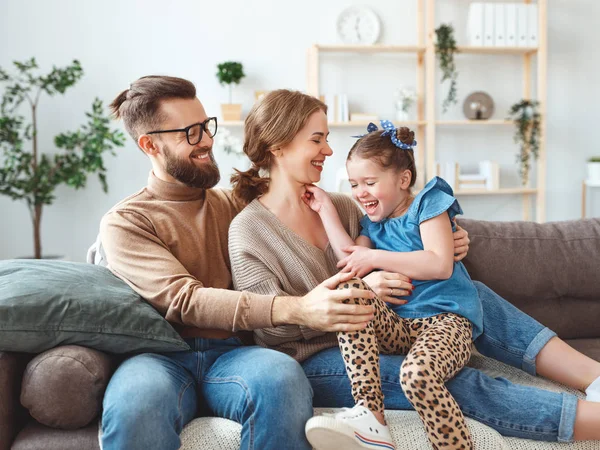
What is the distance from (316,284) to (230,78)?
3111 millimetres

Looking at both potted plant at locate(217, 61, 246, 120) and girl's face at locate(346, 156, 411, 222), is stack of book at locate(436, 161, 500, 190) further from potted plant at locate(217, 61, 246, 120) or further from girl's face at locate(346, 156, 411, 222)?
girl's face at locate(346, 156, 411, 222)

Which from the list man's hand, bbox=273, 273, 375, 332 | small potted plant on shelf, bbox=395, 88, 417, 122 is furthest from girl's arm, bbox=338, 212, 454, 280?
small potted plant on shelf, bbox=395, 88, 417, 122

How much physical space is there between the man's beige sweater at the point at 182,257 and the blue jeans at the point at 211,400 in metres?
0.12

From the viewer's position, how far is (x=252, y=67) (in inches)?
189

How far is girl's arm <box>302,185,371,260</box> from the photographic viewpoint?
1.84 m

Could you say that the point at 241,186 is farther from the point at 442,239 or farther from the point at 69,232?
the point at 69,232

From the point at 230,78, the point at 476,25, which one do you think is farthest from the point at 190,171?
the point at 476,25

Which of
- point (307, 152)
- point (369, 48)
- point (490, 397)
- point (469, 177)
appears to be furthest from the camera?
point (469, 177)

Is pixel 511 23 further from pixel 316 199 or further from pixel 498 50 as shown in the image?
pixel 316 199

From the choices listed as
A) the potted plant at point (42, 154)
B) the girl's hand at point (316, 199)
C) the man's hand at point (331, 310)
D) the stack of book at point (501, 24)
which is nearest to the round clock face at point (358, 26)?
the stack of book at point (501, 24)

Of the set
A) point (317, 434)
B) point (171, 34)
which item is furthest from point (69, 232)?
point (317, 434)

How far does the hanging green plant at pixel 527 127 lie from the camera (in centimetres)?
481

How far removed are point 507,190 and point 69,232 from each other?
3.28m

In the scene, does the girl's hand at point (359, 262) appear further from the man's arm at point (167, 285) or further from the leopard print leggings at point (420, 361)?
the man's arm at point (167, 285)
